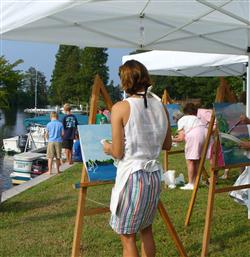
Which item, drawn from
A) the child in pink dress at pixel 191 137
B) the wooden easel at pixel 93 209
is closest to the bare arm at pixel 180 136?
the child in pink dress at pixel 191 137

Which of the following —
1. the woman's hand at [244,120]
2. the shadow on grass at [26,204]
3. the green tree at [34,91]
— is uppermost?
the green tree at [34,91]

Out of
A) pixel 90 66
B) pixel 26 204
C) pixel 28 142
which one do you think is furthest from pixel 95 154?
pixel 90 66

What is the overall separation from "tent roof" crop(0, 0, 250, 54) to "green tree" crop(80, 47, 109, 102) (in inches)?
2876

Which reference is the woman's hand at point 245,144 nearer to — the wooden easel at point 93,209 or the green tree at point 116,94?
the wooden easel at point 93,209

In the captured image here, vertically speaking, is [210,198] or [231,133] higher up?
[231,133]

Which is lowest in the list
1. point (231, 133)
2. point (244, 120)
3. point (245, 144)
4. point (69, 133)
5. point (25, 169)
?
point (25, 169)

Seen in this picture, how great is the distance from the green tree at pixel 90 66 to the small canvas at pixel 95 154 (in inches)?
2932

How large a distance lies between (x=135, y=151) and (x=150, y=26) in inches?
110

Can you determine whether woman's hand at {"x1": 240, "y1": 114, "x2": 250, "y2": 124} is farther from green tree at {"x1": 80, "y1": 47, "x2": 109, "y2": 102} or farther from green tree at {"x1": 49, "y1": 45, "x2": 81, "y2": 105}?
green tree at {"x1": 49, "y1": 45, "x2": 81, "y2": 105}

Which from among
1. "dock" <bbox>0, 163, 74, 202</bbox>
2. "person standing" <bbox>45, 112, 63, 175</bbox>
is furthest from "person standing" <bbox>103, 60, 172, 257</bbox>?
"person standing" <bbox>45, 112, 63, 175</bbox>

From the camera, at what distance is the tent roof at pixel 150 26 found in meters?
5.18

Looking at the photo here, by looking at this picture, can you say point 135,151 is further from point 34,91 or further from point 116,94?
point 34,91

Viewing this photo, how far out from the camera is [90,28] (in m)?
5.51

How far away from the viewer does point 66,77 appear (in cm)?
8825
